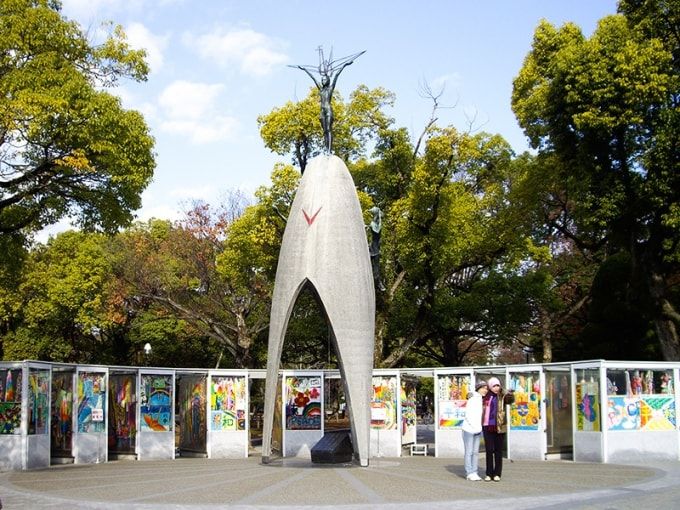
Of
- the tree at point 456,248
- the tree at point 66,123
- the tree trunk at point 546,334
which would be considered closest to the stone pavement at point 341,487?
the tree at point 66,123

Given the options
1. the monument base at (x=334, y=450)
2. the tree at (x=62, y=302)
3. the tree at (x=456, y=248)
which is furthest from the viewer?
the tree at (x=62, y=302)

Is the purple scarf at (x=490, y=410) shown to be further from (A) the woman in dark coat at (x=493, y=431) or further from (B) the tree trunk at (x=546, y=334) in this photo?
(B) the tree trunk at (x=546, y=334)

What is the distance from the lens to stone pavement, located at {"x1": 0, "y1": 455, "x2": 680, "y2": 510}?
10055 mm

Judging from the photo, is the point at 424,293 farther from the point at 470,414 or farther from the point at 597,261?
the point at 470,414

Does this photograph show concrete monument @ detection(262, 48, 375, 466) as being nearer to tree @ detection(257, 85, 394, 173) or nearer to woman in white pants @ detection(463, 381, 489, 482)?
woman in white pants @ detection(463, 381, 489, 482)

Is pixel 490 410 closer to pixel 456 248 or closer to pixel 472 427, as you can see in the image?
pixel 472 427

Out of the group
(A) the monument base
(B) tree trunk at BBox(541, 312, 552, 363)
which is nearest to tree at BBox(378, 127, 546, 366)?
(B) tree trunk at BBox(541, 312, 552, 363)

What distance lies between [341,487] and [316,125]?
56.6 feet

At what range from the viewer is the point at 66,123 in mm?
16953

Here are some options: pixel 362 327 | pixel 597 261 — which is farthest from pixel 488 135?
pixel 362 327

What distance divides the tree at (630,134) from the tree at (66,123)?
12.4 m

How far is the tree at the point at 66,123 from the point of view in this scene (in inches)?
650

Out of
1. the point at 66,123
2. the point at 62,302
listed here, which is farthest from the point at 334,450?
Result: the point at 62,302

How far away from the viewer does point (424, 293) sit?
30719mm
